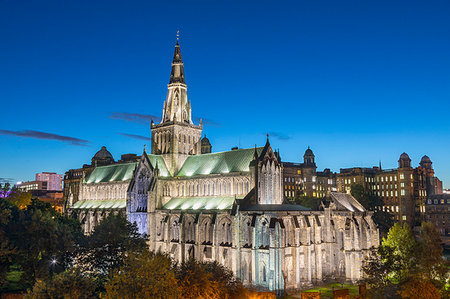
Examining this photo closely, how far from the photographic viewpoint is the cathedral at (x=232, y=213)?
59.3 metres

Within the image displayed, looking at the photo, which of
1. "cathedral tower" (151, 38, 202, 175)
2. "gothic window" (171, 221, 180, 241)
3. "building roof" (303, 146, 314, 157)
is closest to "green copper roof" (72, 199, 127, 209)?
"cathedral tower" (151, 38, 202, 175)

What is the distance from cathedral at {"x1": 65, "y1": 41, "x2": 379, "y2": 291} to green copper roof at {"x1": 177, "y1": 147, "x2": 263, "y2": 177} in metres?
0.24

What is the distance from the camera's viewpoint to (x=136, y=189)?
3196 inches

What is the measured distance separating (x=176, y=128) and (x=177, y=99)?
6.57 metres

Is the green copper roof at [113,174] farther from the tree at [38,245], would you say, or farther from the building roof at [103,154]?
the building roof at [103,154]

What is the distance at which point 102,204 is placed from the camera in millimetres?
92625

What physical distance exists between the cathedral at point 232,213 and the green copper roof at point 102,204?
0.38m

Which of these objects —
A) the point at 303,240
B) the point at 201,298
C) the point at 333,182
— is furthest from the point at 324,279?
the point at 333,182

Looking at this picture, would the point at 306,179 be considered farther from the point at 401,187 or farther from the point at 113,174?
the point at 113,174

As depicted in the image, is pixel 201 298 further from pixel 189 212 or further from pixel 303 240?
pixel 189 212

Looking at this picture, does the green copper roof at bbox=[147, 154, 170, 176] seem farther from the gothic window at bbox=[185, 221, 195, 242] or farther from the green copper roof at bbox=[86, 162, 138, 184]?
the gothic window at bbox=[185, 221, 195, 242]

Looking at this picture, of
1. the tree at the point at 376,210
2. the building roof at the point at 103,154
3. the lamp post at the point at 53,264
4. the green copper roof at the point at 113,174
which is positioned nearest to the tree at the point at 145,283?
the lamp post at the point at 53,264

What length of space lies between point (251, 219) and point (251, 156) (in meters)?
13.1

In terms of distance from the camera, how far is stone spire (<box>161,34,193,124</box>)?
86125 millimetres
